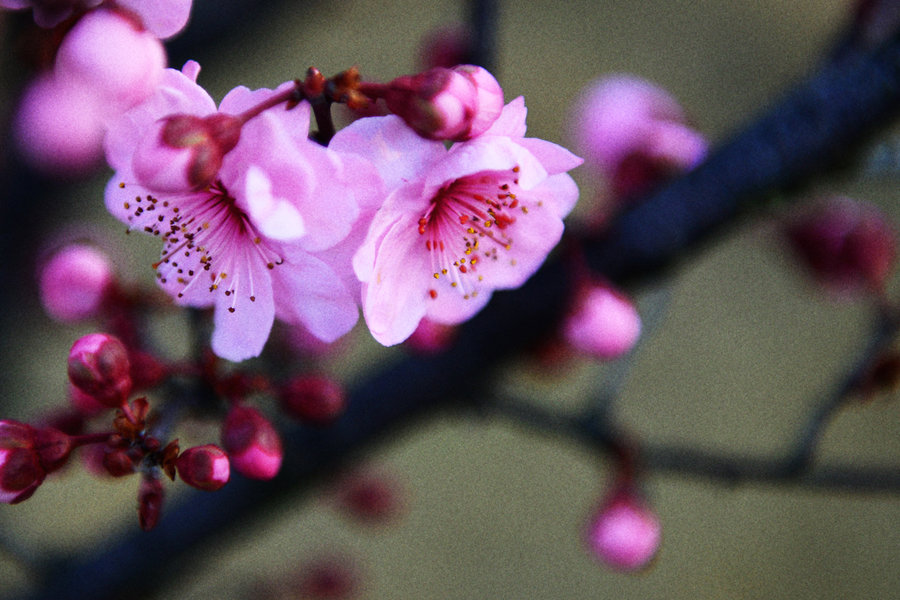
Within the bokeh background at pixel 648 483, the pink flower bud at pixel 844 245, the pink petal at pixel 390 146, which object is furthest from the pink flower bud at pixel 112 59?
the bokeh background at pixel 648 483

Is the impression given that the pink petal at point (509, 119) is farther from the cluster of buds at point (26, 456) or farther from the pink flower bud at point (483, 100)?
the cluster of buds at point (26, 456)

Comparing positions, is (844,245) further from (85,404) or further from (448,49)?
(85,404)

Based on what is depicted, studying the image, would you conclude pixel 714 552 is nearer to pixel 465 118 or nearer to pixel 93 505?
pixel 93 505

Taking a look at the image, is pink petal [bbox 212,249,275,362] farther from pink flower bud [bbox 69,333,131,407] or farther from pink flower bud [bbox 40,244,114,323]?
pink flower bud [bbox 40,244,114,323]

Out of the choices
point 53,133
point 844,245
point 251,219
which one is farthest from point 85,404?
point 844,245

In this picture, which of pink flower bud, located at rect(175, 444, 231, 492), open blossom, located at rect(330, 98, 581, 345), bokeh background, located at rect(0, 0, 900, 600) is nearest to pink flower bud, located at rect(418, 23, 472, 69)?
open blossom, located at rect(330, 98, 581, 345)

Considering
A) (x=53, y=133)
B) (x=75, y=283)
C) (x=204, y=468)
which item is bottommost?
(x=53, y=133)

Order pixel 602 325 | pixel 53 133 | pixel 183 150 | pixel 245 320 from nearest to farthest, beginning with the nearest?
pixel 183 150
pixel 245 320
pixel 602 325
pixel 53 133
